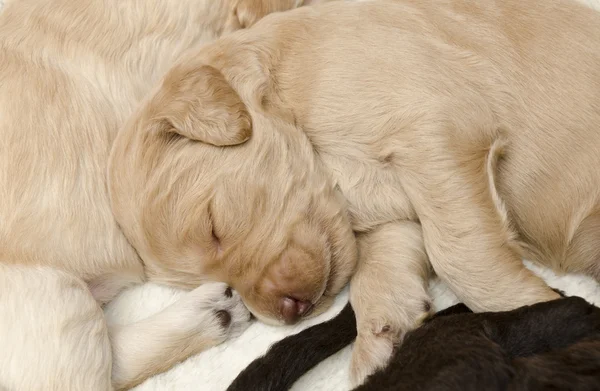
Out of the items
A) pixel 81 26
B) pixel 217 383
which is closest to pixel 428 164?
pixel 217 383

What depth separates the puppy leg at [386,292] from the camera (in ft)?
7.76

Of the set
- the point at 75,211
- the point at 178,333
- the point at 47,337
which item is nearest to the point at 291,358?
the point at 178,333

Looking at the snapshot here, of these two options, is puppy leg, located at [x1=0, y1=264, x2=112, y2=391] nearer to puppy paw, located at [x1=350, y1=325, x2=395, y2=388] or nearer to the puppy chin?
the puppy chin

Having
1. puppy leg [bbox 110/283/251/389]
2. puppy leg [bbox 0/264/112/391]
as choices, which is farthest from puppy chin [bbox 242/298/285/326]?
puppy leg [bbox 0/264/112/391]

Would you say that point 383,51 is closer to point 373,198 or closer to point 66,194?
point 373,198

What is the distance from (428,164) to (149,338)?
1217 millimetres

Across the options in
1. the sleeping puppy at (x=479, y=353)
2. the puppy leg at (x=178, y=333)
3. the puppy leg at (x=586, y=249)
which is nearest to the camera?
the sleeping puppy at (x=479, y=353)

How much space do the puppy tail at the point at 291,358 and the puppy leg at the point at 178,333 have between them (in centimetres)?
30

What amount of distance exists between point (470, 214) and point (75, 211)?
1.43m

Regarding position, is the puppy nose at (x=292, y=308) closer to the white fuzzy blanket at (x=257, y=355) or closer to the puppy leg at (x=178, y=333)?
the white fuzzy blanket at (x=257, y=355)

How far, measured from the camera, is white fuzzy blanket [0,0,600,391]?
8.09ft

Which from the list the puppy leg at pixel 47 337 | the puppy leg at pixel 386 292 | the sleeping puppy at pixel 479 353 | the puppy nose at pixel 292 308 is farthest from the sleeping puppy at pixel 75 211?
the puppy leg at pixel 386 292

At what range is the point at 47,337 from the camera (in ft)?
7.70

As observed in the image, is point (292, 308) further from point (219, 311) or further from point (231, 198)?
point (231, 198)
